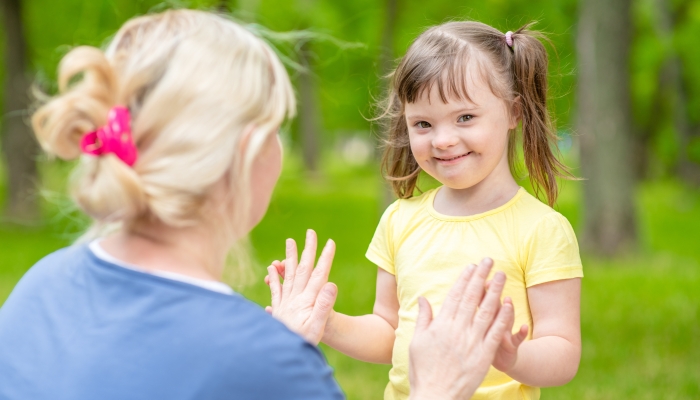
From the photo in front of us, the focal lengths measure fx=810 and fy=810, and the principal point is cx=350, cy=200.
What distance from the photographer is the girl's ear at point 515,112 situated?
2221 millimetres

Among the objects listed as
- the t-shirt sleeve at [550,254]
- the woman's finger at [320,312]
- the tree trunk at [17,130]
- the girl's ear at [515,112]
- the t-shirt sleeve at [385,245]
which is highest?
the girl's ear at [515,112]

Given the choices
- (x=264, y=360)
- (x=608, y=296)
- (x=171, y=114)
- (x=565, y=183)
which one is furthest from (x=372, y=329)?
(x=608, y=296)

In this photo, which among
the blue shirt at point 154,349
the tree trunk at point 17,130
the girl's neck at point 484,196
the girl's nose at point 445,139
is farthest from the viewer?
the tree trunk at point 17,130

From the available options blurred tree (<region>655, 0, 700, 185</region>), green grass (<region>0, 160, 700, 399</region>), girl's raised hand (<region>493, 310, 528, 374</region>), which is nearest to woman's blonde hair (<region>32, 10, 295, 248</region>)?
green grass (<region>0, 160, 700, 399</region>)

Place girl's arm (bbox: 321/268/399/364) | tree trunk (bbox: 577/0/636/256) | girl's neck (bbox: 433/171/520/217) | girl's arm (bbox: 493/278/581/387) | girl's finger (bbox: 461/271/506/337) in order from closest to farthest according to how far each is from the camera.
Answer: girl's finger (bbox: 461/271/506/337) < girl's arm (bbox: 493/278/581/387) < girl's neck (bbox: 433/171/520/217) < girl's arm (bbox: 321/268/399/364) < tree trunk (bbox: 577/0/636/256)

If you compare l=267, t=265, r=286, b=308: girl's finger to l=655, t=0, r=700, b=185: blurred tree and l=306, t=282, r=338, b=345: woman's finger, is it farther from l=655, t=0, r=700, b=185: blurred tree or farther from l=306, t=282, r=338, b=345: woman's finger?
l=655, t=0, r=700, b=185: blurred tree

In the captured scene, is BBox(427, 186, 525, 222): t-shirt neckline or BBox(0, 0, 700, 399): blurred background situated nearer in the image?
BBox(427, 186, 525, 222): t-shirt neckline

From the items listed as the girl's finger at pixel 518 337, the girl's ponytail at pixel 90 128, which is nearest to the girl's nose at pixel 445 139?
the girl's finger at pixel 518 337

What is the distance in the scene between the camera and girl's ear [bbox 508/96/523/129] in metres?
2.22

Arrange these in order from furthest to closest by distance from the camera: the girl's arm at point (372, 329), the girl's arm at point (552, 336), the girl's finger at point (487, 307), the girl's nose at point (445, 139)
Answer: the girl's arm at point (372, 329) → the girl's nose at point (445, 139) → the girl's arm at point (552, 336) → the girl's finger at point (487, 307)

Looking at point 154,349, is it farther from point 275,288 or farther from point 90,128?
point 275,288

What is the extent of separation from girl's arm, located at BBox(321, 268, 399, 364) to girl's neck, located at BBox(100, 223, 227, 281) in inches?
27.0

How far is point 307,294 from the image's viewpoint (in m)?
2.20

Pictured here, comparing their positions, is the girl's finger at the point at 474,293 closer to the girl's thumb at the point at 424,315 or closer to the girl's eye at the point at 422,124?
the girl's thumb at the point at 424,315
